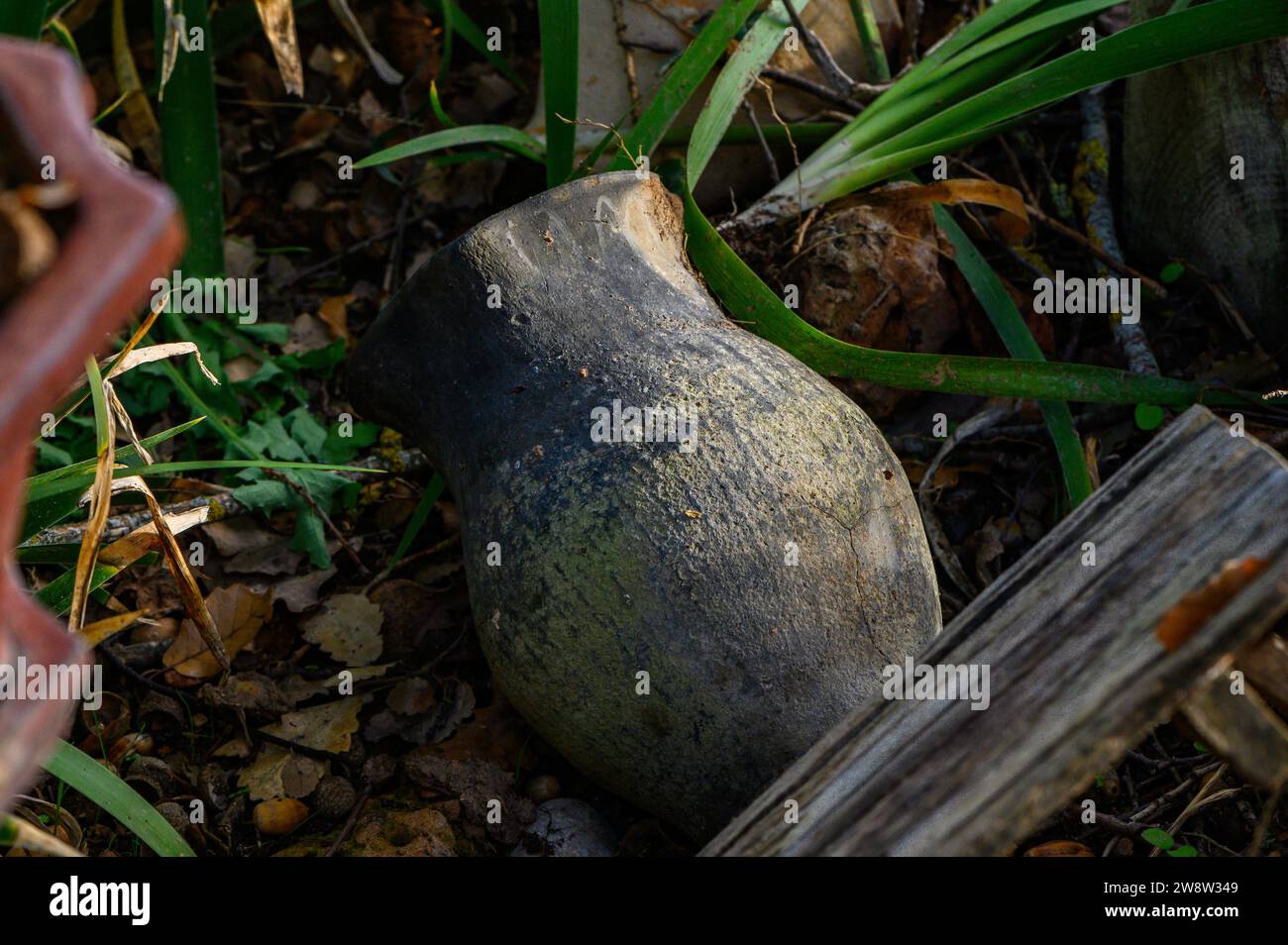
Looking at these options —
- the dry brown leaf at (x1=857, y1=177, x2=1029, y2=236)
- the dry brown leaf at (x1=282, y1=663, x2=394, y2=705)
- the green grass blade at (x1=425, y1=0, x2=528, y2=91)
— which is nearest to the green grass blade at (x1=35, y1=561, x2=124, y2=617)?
the dry brown leaf at (x1=282, y1=663, x2=394, y2=705)

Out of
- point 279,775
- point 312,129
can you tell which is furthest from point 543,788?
point 312,129

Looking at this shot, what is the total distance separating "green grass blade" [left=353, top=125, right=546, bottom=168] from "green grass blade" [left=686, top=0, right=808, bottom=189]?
0.36 metres

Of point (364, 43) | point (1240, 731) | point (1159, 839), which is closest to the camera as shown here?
point (1240, 731)

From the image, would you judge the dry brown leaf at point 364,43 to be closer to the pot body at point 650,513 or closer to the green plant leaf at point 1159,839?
the pot body at point 650,513

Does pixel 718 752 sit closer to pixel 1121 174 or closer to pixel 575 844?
pixel 575 844

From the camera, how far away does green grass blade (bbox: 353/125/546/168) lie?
202 centimetres

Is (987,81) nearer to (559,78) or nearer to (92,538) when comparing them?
(559,78)

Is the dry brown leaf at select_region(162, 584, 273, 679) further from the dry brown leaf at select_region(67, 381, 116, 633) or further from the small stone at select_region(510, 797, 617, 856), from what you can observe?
the small stone at select_region(510, 797, 617, 856)

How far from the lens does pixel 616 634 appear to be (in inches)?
59.3

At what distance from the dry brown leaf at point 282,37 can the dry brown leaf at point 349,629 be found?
1.02 metres

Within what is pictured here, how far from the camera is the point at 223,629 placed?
202 cm

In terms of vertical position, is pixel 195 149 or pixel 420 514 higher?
pixel 195 149

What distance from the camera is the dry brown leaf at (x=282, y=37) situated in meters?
2.19

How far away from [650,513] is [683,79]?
916 mm
